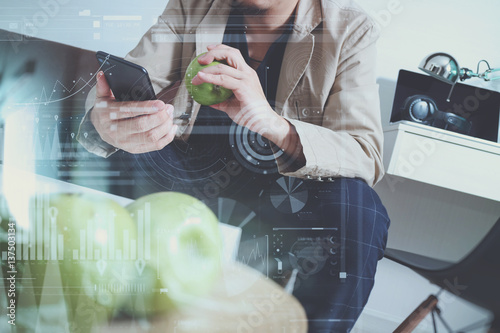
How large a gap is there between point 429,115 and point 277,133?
1.96 feet

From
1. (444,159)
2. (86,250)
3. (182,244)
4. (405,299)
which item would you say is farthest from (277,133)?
(405,299)

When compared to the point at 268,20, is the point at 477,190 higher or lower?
lower

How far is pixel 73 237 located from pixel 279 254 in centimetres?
34

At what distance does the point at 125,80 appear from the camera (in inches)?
25.6

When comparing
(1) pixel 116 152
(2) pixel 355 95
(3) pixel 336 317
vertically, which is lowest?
(3) pixel 336 317

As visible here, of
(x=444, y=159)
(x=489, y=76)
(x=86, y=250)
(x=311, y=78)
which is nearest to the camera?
(x=86, y=250)

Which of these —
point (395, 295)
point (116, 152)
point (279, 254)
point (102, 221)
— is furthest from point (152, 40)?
point (395, 295)

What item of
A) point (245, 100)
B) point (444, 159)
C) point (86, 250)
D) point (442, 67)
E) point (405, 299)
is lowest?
point (405, 299)

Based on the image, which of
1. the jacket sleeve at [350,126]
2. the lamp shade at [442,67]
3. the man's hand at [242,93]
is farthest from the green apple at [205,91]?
the lamp shade at [442,67]

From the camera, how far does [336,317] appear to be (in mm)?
674

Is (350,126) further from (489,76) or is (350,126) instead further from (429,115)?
(489,76)

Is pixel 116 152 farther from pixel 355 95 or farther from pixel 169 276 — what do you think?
pixel 355 95

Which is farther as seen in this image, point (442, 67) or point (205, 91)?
point (442, 67)

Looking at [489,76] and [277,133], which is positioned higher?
[489,76]
